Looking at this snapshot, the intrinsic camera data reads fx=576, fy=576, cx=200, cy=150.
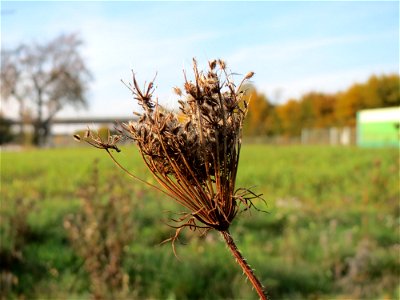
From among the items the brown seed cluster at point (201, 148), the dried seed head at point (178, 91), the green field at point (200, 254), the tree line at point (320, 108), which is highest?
the tree line at point (320, 108)

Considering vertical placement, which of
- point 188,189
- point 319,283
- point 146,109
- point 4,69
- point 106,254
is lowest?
point 319,283

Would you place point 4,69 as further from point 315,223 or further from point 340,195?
point 315,223

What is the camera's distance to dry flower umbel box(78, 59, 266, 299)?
0.94m

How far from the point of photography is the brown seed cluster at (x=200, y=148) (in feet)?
3.09

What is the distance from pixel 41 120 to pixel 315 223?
36.5 meters

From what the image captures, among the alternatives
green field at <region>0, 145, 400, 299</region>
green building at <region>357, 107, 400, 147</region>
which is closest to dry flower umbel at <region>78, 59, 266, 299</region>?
green field at <region>0, 145, 400, 299</region>

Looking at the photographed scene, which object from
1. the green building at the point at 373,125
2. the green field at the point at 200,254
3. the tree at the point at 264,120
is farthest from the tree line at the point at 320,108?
the green field at the point at 200,254

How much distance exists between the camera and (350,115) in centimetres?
6544

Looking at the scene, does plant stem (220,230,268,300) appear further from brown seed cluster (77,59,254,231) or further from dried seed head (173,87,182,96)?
dried seed head (173,87,182,96)

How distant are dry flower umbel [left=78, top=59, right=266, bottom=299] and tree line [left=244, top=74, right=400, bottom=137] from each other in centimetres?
6152

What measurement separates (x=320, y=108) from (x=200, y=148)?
7127 cm

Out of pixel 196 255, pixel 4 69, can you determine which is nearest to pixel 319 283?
pixel 196 255

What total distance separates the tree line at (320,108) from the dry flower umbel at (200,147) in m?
61.5

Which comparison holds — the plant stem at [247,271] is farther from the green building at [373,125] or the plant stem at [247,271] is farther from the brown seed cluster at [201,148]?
the green building at [373,125]
